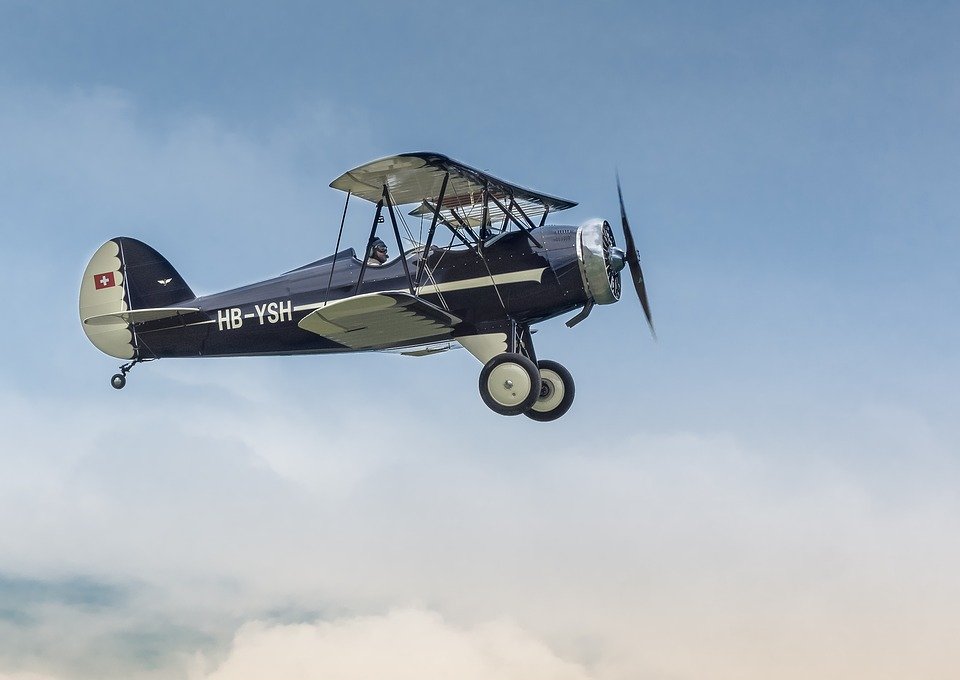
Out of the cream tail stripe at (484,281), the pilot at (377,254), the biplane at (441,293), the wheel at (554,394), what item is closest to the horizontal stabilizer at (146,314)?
the biplane at (441,293)

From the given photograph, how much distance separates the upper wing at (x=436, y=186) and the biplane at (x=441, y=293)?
26 mm

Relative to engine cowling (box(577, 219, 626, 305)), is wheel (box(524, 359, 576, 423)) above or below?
below

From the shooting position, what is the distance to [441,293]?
1560 centimetres

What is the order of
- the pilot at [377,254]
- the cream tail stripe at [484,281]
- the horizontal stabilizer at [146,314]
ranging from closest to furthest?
the cream tail stripe at [484,281] < the pilot at [377,254] < the horizontal stabilizer at [146,314]

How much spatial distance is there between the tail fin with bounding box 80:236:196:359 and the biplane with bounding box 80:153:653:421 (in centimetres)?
52

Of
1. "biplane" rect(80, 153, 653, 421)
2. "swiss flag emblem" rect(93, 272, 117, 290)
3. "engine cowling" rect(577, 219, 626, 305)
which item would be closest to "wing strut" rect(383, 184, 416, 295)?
Answer: "biplane" rect(80, 153, 653, 421)

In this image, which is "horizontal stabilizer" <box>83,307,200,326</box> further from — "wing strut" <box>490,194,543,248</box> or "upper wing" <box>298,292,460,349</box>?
"wing strut" <box>490,194,543,248</box>

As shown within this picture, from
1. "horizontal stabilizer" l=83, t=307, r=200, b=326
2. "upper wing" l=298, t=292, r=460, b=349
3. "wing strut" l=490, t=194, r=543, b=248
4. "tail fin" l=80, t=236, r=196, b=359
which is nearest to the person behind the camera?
"upper wing" l=298, t=292, r=460, b=349

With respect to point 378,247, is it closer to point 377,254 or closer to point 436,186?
point 377,254

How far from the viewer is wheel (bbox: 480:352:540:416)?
14953 millimetres

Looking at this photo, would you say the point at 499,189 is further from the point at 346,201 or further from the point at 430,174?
the point at 346,201

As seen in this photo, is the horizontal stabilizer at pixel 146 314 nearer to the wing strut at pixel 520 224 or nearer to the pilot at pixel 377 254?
the pilot at pixel 377 254

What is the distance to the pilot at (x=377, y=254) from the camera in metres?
16.1

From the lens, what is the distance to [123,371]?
58.2 feet
